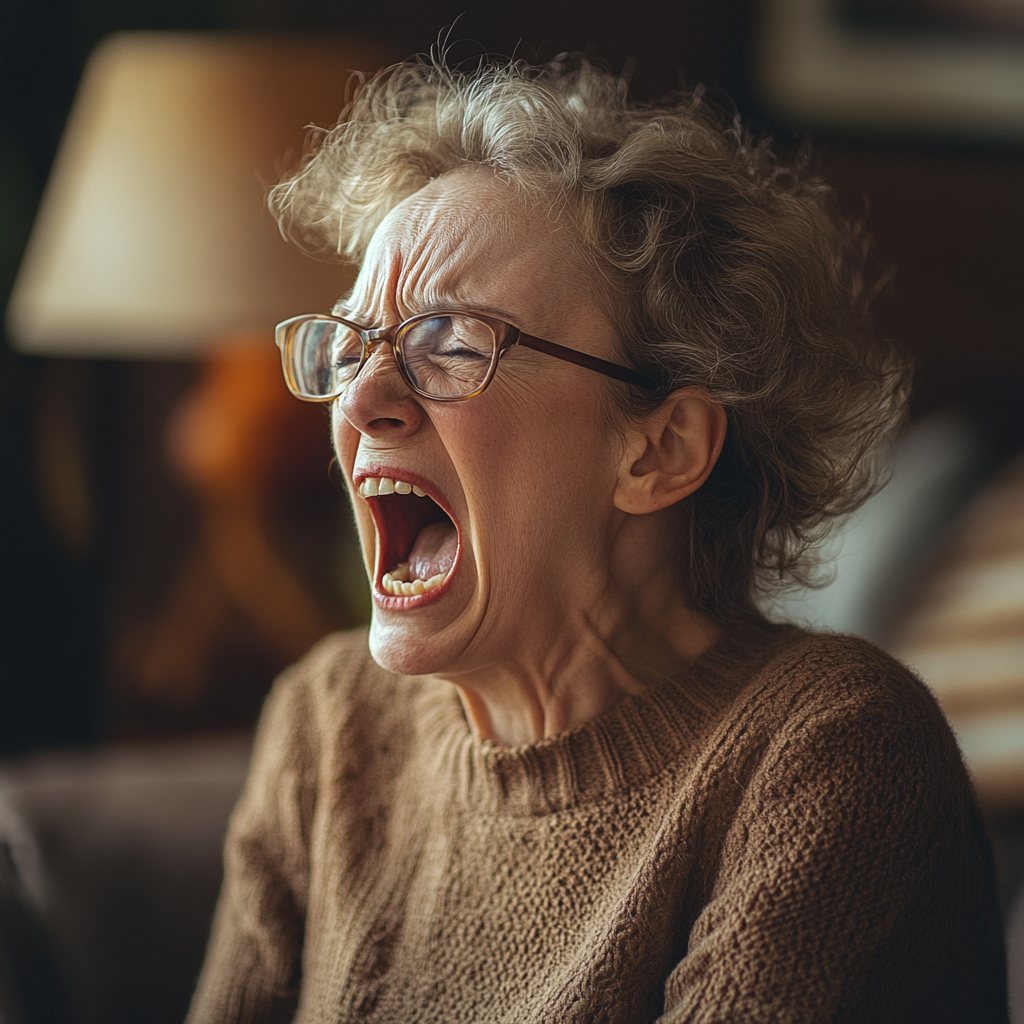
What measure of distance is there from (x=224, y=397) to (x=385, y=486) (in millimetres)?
1248

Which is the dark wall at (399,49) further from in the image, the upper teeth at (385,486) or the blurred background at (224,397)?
the upper teeth at (385,486)

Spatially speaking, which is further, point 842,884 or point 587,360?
point 587,360

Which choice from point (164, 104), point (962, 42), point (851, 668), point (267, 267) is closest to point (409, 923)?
point (851, 668)

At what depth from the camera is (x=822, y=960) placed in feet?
2.57

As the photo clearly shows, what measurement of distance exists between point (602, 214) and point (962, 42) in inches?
83.1

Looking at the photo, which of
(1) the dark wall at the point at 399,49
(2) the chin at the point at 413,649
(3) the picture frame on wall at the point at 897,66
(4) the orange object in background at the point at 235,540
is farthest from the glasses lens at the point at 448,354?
(3) the picture frame on wall at the point at 897,66

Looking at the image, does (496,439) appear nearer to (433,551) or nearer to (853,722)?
(433,551)

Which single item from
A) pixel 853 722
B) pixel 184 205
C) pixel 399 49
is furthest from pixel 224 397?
pixel 853 722

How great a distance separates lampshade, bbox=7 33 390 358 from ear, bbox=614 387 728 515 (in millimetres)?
1013

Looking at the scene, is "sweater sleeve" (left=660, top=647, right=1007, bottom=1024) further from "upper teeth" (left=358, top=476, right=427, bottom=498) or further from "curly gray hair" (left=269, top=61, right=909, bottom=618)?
"upper teeth" (left=358, top=476, right=427, bottom=498)

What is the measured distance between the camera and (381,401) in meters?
0.96

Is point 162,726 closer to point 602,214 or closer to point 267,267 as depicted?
point 267,267

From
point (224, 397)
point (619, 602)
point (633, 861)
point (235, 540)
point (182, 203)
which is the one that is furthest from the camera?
point (235, 540)

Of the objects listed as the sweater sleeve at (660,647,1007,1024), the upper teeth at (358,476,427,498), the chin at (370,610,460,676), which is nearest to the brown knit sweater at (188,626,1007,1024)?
the sweater sleeve at (660,647,1007,1024)
